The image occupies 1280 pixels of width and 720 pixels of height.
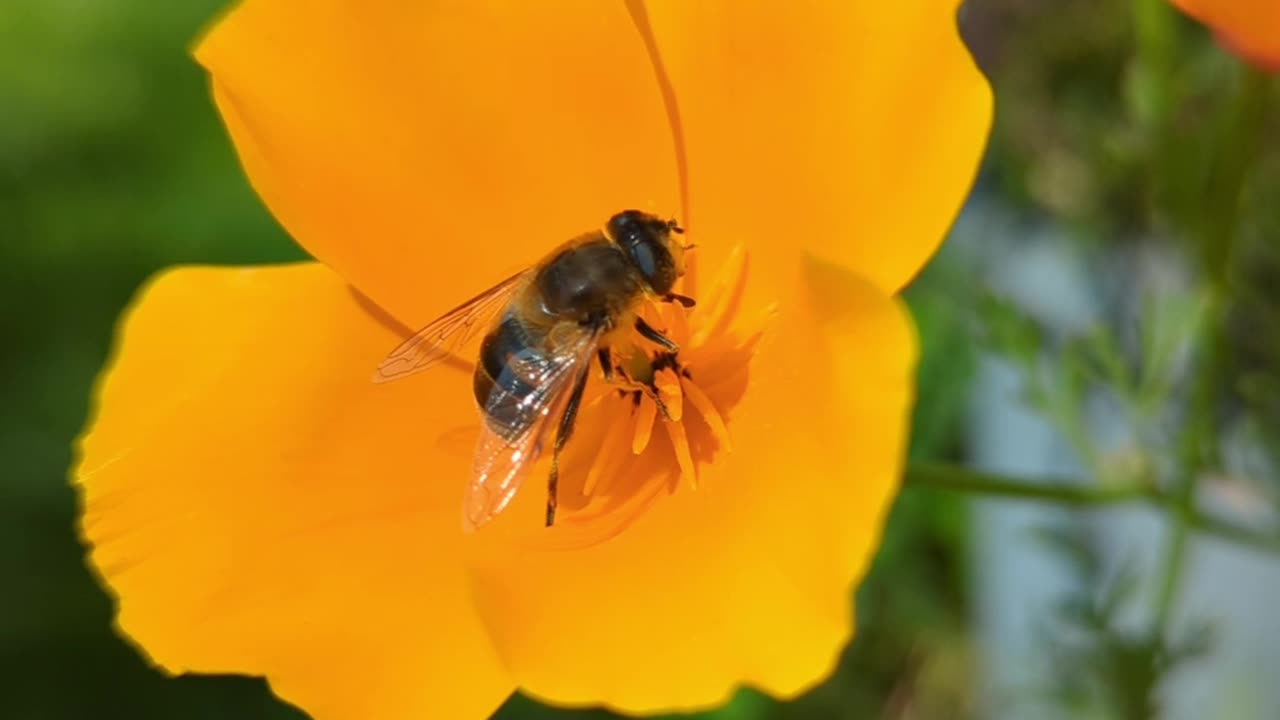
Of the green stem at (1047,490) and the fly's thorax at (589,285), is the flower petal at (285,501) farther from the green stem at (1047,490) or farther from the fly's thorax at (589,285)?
the green stem at (1047,490)

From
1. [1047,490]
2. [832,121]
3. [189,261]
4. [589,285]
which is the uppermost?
[832,121]

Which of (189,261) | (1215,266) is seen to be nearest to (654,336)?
(1215,266)

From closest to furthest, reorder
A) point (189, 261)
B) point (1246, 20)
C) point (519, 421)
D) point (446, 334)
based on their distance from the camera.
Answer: point (1246, 20) < point (519, 421) < point (446, 334) < point (189, 261)

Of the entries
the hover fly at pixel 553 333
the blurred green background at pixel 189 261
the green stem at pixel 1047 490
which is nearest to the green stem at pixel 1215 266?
the green stem at pixel 1047 490

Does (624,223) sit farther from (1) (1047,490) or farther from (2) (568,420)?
(1) (1047,490)

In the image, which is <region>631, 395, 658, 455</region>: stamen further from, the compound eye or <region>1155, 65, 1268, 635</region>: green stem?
<region>1155, 65, 1268, 635</region>: green stem

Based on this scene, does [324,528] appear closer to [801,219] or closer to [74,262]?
[801,219]
